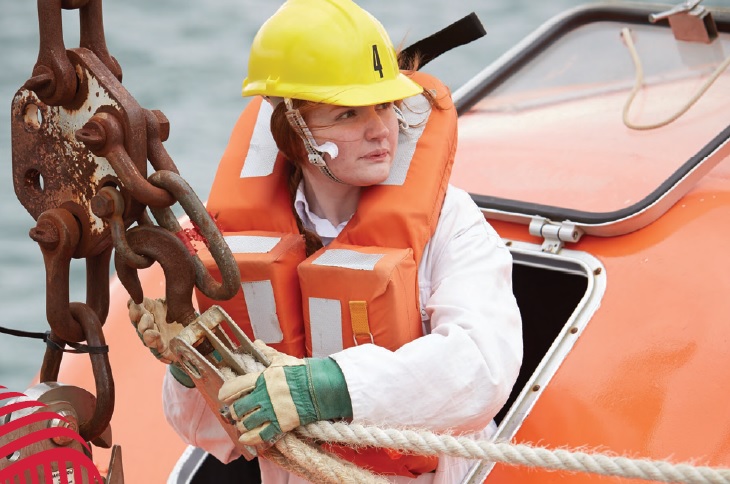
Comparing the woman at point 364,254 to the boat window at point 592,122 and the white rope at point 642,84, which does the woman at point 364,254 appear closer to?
the boat window at point 592,122

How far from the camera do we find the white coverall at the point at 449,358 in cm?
159

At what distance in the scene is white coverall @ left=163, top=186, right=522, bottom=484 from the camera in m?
1.59

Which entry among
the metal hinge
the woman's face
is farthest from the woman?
the metal hinge

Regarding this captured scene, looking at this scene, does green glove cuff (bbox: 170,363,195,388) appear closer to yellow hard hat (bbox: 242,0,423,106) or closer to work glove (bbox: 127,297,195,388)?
work glove (bbox: 127,297,195,388)

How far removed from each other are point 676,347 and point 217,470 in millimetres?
904

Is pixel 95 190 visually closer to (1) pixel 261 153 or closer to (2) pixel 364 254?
(2) pixel 364 254

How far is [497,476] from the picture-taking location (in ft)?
6.10

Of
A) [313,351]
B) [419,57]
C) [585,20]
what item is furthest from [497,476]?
[585,20]

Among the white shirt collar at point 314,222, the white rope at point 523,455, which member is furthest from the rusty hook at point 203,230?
the white shirt collar at point 314,222

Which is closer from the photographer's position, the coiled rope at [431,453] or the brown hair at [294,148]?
the coiled rope at [431,453]

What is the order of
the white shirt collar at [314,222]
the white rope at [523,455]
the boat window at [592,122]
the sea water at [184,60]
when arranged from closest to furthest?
the white rope at [523,455]
the white shirt collar at [314,222]
the boat window at [592,122]
the sea water at [184,60]

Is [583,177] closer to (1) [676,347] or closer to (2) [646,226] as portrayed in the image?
(2) [646,226]

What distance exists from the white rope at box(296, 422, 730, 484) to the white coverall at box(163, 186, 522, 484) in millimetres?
104

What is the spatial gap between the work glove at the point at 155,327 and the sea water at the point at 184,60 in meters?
3.65
